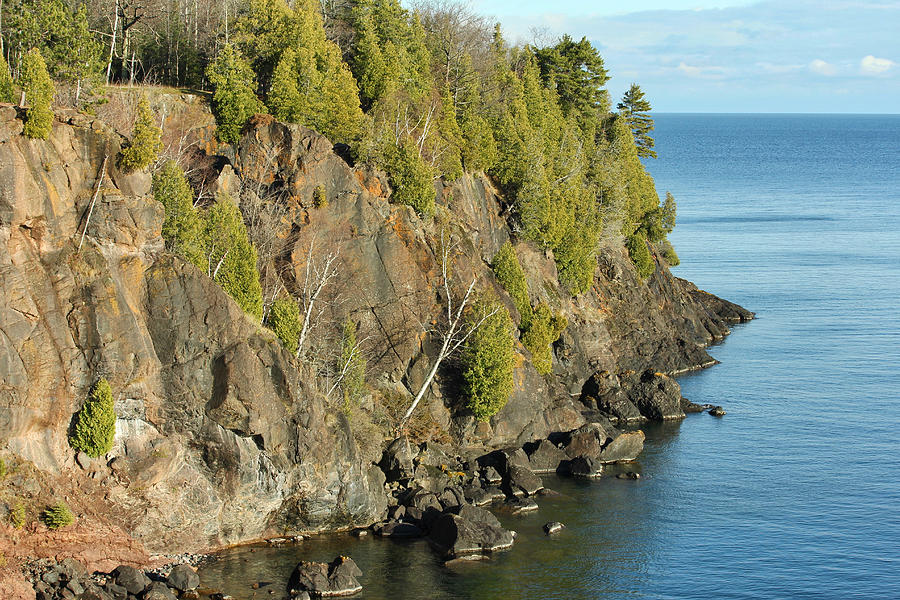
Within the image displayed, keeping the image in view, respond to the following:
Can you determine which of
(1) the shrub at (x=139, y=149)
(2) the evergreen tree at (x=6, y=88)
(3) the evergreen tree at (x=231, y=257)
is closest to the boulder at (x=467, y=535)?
(3) the evergreen tree at (x=231, y=257)

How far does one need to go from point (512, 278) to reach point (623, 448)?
16.6m

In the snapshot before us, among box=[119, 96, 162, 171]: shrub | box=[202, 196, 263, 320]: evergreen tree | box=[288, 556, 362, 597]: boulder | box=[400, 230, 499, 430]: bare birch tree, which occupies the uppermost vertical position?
box=[119, 96, 162, 171]: shrub

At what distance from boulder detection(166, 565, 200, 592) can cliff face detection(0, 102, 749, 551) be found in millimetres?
3674

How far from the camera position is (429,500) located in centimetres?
5525

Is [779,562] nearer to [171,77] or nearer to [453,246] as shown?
[453,246]

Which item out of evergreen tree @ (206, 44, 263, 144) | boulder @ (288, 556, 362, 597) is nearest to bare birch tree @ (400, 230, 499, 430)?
evergreen tree @ (206, 44, 263, 144)

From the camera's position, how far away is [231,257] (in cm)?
5531

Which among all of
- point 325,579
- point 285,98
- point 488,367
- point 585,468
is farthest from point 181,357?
point 585,468

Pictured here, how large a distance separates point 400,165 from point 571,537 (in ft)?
95.0

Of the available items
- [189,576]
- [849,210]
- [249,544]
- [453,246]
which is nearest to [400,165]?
[453,246]

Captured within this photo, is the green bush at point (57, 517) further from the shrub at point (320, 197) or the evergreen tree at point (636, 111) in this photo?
the evergreen tree at point (636, 111)

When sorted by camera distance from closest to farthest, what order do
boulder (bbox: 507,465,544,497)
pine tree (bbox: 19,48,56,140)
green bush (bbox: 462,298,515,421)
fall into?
1. pine tree (bbox: 19,48,56,140)
2. boulder (bbox: 507,465,544,497)
3. green bush (bbox: 462,298,515,421)

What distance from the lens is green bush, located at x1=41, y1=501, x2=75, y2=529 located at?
141ft

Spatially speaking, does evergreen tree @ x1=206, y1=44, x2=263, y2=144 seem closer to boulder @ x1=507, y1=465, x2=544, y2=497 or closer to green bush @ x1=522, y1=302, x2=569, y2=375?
green bush @ x1=522, y1=302, x2=569, y2=375
